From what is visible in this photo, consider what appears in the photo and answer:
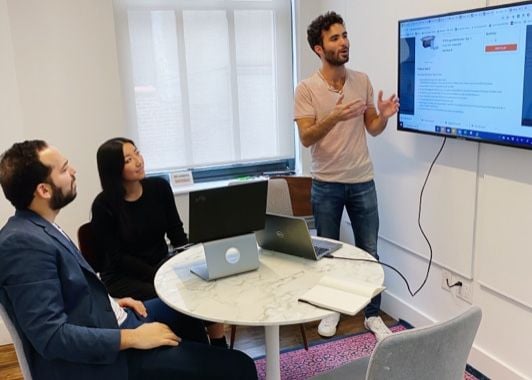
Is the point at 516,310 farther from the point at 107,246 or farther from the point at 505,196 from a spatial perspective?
the point at 107,246

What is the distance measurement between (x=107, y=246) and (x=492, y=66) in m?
1.90

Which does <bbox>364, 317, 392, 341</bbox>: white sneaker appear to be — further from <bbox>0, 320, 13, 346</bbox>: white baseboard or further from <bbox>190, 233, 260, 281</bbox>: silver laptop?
<bbox>0, 320, 13, 346</bbox>: white baseboard

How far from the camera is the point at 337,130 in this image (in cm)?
262

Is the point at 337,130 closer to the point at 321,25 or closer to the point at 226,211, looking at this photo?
the point at 321,25

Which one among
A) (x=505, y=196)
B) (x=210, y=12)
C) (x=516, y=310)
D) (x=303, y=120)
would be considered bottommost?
(x=516, y=310)

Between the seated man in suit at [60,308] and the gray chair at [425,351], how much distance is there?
26.0 inches

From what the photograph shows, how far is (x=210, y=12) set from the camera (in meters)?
3.36

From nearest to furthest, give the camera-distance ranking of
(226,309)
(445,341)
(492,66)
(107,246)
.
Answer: (445,341) < (226,309) < (492,66) < (107,246)

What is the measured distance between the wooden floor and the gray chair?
165 centimetres

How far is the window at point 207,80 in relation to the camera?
3264 mm

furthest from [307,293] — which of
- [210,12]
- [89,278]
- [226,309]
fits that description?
[210,12]

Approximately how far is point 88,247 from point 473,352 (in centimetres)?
199

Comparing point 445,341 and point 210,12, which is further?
point 210,12

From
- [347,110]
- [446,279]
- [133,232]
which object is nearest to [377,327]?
[446,279]
